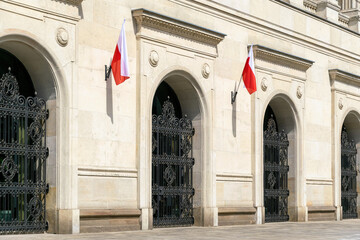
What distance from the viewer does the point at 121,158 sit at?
20.6 meters

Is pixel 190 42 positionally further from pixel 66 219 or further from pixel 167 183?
pixel 66 219

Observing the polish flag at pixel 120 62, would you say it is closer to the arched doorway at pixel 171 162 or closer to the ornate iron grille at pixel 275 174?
the arched doorway at pixel 171 162

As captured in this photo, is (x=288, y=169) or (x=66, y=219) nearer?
(x=66, y=219)

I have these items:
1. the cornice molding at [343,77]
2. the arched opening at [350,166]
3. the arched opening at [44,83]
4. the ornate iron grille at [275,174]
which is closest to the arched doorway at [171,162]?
the arched opening at [44,83]

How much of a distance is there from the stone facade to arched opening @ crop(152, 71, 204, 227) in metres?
0.08

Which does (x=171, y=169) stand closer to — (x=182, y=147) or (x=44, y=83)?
(x=182, y=147)

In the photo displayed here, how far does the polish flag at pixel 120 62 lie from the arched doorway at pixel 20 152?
210 cm

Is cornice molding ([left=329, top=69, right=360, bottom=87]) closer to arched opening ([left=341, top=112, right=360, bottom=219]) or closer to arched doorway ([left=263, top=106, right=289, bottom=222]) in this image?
arched opening ([left=341, top=112, right=360, bottom=219])

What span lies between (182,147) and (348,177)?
12.6m

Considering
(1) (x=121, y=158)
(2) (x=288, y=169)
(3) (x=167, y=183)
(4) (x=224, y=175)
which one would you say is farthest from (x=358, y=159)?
(1) (x=121, y=158)

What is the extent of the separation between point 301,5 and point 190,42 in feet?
27.2

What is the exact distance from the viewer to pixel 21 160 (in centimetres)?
1873

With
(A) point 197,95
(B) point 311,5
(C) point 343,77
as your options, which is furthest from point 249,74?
(C) point 343,77

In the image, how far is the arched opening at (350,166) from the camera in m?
33.3
